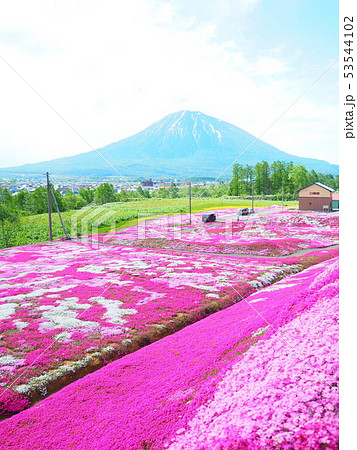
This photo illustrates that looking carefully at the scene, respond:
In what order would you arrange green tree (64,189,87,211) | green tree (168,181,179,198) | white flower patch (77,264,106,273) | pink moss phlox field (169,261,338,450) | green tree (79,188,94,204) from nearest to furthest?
1. pink moss phlox field (169,261,338,450)
2. white flower patch (77,264,106,273)
3. green tree (64,189,87,211)
4. green tree (79,188,94,204)
5. green tree (168,181,179,198)

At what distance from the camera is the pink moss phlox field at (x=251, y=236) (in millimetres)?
31938

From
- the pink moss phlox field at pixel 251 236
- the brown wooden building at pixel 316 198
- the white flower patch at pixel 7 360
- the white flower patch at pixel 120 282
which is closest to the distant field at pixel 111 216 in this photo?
the pink moss phlox field at pixel 251 236

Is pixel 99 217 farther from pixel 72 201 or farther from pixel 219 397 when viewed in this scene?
pixel 219 397

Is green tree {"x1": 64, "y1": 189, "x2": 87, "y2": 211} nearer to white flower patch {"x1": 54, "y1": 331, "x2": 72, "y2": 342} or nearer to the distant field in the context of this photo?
the distant field

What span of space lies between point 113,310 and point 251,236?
26982 millimetres

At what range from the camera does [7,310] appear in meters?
14.7

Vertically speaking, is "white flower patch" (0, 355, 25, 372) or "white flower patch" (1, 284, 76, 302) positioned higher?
"white flower patch" (0, 355, 25, 372)

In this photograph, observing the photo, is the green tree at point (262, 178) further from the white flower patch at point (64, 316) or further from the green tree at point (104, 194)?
the white flower patch at point (64, 316)

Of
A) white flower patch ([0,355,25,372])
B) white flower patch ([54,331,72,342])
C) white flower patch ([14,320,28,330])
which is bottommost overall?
white flower patch ([54,331,72,342])

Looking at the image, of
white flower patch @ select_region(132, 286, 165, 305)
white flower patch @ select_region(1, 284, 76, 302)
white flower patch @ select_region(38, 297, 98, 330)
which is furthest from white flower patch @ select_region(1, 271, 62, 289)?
white flower patch @ select_region(132, 286, 165, 305)

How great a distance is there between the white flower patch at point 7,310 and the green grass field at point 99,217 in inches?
1442

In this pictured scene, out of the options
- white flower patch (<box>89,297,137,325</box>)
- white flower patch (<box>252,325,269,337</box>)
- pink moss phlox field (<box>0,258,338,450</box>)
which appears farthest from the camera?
white flower patch (<box>89,297,137,325</box>)

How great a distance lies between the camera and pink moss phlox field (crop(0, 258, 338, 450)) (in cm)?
411

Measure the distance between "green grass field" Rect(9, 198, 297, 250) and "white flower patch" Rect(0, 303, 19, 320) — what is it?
36626 mm
